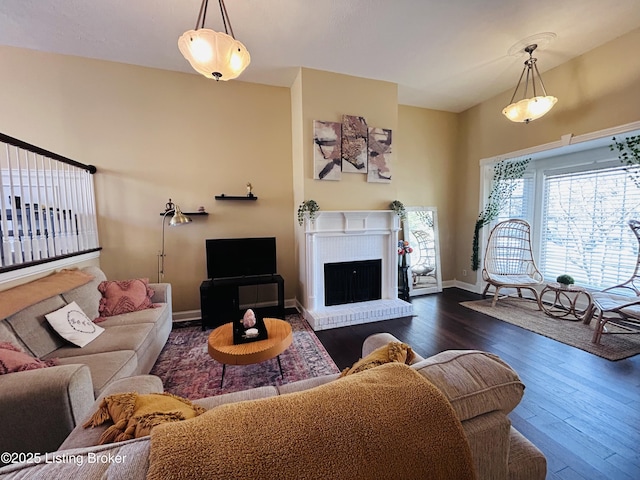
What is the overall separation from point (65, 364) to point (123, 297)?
3.23 feet

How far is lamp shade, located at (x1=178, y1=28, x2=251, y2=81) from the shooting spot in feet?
6.01

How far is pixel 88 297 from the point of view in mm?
2316

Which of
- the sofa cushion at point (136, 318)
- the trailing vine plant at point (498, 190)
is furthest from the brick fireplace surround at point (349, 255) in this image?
the trailing vine plant at point (498, 190)

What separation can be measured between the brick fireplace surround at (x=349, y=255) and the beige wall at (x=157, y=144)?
68cm

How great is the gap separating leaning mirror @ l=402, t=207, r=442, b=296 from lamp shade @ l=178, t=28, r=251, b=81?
350 cm

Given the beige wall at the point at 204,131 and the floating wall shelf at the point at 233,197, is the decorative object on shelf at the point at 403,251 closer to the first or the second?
the beige wall at the point at 204,131

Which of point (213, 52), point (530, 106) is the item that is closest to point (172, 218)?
point (213, 52)

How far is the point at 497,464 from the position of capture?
0.79 m

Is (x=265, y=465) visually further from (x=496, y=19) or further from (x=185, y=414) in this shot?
(x=496, y=19)

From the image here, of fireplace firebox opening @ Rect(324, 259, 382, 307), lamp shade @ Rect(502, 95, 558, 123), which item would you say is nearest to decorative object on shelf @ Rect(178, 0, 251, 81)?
fireplace firebox opening @ Rect(324, 259, 382, 307)

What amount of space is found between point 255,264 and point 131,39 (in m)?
2.83

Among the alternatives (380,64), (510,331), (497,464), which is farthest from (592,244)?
(497,464)

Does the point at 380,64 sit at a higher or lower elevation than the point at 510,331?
higher

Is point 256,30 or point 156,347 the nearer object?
point 156,347
